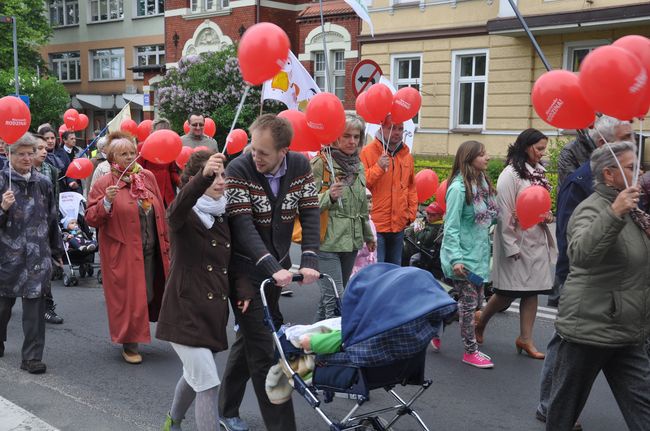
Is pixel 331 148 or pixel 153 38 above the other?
pixel 153 38

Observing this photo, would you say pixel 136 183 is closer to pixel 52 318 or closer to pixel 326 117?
pixel 326 117

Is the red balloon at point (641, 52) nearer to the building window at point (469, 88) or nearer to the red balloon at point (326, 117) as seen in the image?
the red balloon at point (326, 117)

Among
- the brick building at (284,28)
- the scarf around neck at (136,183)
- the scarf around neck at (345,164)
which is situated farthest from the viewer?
the brick building at (284,28)

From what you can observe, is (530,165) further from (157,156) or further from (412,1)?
(412,1)

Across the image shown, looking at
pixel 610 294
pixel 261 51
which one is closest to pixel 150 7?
pixel 261 51

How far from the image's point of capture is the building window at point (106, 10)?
45969 mm

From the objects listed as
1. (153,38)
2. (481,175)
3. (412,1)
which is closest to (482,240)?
(481,175)

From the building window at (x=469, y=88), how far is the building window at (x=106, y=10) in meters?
29.2

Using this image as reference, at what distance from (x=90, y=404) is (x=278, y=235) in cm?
216

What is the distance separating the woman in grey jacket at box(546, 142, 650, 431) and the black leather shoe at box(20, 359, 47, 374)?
4.21 metres

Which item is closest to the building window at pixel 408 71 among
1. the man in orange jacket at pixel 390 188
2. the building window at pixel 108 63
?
the man in orange jacket at pixel 390 188

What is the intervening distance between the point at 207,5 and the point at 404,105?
87.2 ft

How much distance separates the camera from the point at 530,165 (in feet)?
21.2

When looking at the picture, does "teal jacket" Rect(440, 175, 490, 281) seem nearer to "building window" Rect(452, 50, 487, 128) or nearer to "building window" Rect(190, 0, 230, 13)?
"building window" Rect(452, 50, 487, 128)
